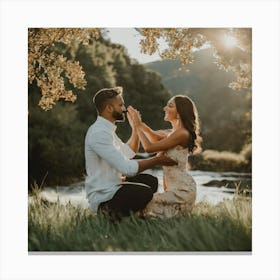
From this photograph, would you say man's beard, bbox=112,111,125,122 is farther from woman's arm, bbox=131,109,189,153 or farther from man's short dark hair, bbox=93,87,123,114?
woman's arm, bbox=131,109,189,153

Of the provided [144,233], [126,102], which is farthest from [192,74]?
[144,233]

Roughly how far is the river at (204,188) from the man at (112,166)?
179mm

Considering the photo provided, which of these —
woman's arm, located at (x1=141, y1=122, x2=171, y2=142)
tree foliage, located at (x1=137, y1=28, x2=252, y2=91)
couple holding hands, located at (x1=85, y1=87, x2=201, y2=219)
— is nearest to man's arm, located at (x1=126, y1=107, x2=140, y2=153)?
couple holding hands, located at (x1=85, y1=87, x2=201, y2=219)

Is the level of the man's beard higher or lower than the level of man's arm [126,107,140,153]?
higher

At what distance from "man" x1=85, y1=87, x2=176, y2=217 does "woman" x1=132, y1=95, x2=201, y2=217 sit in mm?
106

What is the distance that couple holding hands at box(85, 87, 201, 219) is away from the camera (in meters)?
5.33

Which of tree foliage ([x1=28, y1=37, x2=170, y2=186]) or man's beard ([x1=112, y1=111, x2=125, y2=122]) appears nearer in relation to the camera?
man's beard ([x1=112, y1=111, x2=125, y2=122])

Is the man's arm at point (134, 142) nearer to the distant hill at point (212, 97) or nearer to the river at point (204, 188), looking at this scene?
the river at point (204, 188)

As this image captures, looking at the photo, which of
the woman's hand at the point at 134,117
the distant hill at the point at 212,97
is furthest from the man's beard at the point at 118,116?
the distant hill at the point at 212,97

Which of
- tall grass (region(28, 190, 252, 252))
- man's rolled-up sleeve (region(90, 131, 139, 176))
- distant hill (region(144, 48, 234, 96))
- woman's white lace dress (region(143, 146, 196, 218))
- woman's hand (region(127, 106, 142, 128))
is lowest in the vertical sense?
tall grass (region(28, 190, 252, 252))

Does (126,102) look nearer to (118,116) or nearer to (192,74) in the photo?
(118,116)

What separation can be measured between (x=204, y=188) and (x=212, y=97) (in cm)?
94

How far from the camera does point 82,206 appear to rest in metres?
5.65

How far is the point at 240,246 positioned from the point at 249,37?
214 cm
